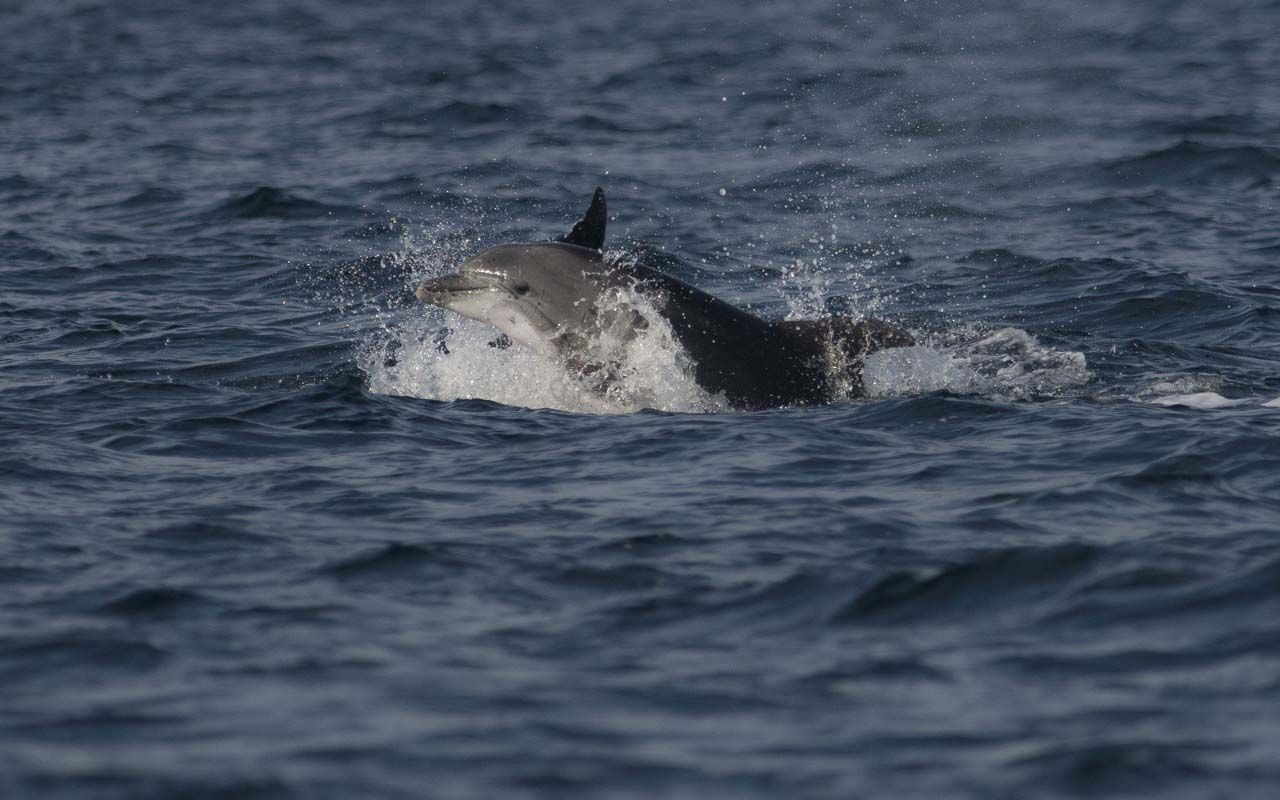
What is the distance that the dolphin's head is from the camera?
53.8ft

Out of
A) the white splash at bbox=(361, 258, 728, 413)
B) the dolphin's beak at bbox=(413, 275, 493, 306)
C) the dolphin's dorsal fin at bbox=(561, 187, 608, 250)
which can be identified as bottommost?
the white splash at bbox=(361, 258, 728, 413)

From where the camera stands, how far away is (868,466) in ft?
45.2

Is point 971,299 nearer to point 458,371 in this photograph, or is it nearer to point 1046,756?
A: point 458,371

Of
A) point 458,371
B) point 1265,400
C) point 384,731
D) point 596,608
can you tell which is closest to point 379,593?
point 596,608

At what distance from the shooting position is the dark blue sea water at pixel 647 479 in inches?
350

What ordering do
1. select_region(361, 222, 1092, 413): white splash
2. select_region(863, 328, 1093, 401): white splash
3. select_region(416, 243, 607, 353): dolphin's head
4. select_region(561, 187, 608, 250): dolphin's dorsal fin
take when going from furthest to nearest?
1. select_region(561, 187, 608, 250): dolphin's dorsal fin
2. select_region(416, 243, 607, 353): dolphin's head
3. select_region(863, 328, 1093, 401): white splash
4. select_region(361, 222, 1092, 413): white splash

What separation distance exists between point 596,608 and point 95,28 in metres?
45.3

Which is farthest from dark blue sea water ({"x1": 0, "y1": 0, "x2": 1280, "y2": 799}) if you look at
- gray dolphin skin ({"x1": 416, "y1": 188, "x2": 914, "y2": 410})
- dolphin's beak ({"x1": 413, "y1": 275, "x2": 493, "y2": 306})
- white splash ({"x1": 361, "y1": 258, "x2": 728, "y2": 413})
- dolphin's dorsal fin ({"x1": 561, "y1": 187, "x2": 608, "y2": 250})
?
dolphin's dorsal fin ({"x1": 561, "y1": 187, "x2": 608, "y2": 250})

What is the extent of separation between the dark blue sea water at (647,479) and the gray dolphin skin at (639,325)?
0.99 ft

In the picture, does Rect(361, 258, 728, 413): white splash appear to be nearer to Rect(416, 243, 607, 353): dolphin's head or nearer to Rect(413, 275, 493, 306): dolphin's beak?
Rect(416, 243, 607, 353): dolphin's head

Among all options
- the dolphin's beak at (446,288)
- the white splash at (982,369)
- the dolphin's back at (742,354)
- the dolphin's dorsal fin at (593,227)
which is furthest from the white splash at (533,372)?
the white splash at (982,369)

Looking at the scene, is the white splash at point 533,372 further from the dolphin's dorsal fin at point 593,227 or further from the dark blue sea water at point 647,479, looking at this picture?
the dolphin's dorsal fin at point 593,227

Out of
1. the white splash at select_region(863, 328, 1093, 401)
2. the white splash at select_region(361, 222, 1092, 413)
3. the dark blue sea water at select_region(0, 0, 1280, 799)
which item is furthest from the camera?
the white splash at select_region(863, 328, 1093, 401)

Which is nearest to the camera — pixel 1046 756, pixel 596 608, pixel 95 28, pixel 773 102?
pixel 1046 756
